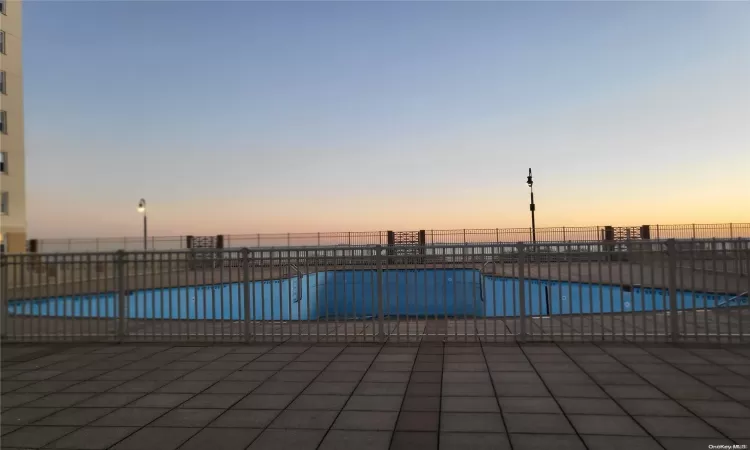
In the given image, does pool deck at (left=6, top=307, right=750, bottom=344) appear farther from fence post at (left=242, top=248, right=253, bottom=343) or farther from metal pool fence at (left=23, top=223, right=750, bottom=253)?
metal pool fence at (left=23, top=223, right=750, bottom=253)

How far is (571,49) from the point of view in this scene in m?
15.8

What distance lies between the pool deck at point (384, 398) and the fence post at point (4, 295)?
1.41 m

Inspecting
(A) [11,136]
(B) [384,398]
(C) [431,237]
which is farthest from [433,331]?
(C) [431,237]

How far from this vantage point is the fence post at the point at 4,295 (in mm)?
7633

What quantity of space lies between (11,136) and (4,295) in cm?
1415

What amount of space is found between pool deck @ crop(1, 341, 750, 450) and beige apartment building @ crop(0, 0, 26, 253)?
14.3 meters

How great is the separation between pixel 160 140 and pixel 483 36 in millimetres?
18937

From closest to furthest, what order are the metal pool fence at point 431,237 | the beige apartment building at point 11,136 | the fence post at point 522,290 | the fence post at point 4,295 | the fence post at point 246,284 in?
the fence post at point 522,290
the fence post at point 246,284
the fence post at point 4,295
the beige apartment building at point 11,136
the metal pool fence at point 431,237

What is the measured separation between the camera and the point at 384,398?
14.4ft

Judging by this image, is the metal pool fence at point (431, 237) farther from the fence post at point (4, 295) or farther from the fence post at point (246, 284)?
the fence post at point (246, 284)

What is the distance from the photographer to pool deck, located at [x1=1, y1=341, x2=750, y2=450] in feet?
11.2

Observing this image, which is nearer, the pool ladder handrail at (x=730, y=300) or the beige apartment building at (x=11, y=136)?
the pool ladder handrail at (x=730, y=300)

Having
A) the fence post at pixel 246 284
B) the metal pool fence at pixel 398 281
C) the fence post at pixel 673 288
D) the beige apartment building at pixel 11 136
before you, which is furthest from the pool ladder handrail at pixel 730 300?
the beige apartment building at pixel 11 136

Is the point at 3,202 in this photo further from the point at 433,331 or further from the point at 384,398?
the point at 384,398
